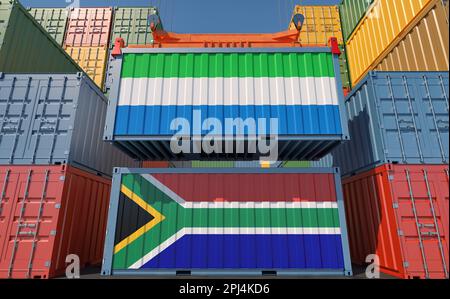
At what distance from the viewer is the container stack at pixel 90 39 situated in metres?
16.4

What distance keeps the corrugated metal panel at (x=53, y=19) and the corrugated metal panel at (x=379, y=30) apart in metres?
19.3

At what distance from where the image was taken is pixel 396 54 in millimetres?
8961

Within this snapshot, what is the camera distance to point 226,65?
682cm

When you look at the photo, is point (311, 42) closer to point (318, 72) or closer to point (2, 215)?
point (318, 72)

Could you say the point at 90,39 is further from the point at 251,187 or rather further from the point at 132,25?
the point at 251,187

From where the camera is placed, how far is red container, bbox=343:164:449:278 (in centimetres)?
547

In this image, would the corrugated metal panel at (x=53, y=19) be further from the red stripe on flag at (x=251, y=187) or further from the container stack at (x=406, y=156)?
the container stack at (x=406, y=156)

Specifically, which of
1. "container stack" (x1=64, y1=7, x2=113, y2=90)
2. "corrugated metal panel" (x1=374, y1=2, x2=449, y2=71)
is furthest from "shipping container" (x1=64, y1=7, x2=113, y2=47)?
"corrugated metal panel" (x1=374, y1=2, x2=449, y2=71)

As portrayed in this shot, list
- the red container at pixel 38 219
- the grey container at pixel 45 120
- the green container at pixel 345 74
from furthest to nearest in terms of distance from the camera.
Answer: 1. the green container at pixel 345 74
2. the grey container at pixel 45 120
3. the red container at pixel 38 219

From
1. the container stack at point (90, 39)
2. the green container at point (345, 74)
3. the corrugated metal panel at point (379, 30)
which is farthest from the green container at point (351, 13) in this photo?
the container stack at point (90, 39)

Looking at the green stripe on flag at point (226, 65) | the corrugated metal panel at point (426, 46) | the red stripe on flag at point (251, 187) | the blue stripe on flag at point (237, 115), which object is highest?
the corrugated metal panel at point (426, 46)

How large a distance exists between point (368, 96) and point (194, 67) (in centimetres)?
500

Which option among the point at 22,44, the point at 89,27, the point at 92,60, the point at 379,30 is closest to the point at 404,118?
the point at 379,30
